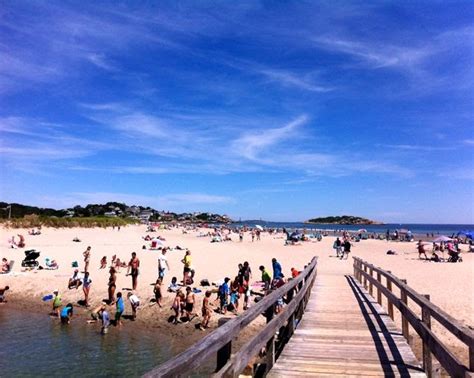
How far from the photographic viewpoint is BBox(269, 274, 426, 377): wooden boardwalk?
5352 millimetres

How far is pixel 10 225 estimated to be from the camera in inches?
1893

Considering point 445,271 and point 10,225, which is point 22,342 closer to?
point 445,271

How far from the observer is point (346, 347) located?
6484mm

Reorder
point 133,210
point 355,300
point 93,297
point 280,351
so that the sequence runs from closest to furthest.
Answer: point 280,351 → point 355,300 → point 93,297 → point 133,210

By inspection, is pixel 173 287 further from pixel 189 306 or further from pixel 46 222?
pixel 46 222

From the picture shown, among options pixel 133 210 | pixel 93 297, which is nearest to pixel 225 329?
pixel 93 297

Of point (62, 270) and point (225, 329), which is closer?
point (225, 329)

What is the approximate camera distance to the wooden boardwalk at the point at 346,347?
211 inches

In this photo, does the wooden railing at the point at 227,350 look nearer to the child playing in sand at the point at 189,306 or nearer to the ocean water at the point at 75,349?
the ocean water at the point at 75,349

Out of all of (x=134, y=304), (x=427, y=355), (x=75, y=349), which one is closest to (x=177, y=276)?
(x=134, y=304)

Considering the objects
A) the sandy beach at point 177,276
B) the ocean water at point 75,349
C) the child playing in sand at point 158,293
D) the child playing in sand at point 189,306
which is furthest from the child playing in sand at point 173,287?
the ocean water at point 75,349

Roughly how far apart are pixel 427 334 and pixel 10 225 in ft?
170

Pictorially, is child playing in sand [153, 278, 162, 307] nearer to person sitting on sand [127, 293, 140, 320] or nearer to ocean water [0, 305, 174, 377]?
person sitting on sand [127, 293, 140, 320]

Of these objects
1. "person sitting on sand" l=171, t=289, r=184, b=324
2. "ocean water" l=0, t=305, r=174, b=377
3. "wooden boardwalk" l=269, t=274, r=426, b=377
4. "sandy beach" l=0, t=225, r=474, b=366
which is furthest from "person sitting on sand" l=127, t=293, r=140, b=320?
"wooden boardwalk" l=269, t=274, r=426, b=377
